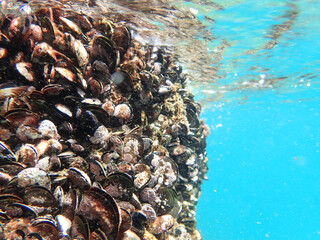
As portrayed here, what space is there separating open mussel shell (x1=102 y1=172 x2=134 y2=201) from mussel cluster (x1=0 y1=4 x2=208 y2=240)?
1cm

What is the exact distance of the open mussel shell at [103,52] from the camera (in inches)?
141

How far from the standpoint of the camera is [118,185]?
2.89m

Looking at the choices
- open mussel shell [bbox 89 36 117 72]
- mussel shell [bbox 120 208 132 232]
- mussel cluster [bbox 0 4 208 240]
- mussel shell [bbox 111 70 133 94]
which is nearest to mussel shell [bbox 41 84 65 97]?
mussel cluster [bbox 0 4 208 240]

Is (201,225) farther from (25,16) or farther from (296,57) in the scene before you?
(25,16)

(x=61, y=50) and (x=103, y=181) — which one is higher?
(x=61, y=50)

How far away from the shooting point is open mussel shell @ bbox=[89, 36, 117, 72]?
359 centimetres

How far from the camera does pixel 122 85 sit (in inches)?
160

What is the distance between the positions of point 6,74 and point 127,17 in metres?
4.43

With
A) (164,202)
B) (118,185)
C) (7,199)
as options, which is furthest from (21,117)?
(164,202)

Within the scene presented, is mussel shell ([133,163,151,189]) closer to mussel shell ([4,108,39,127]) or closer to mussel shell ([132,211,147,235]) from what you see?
mussel shell ([132,211,147,235])

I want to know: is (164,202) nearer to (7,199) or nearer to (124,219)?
(124,219)

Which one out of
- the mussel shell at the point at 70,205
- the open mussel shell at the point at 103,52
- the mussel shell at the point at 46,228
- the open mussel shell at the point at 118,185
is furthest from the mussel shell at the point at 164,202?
the open mussel shell at the point at 103,52

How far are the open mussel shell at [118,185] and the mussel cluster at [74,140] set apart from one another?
0.01m

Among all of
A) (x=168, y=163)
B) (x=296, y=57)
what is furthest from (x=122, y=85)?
(x=296, y=57)
